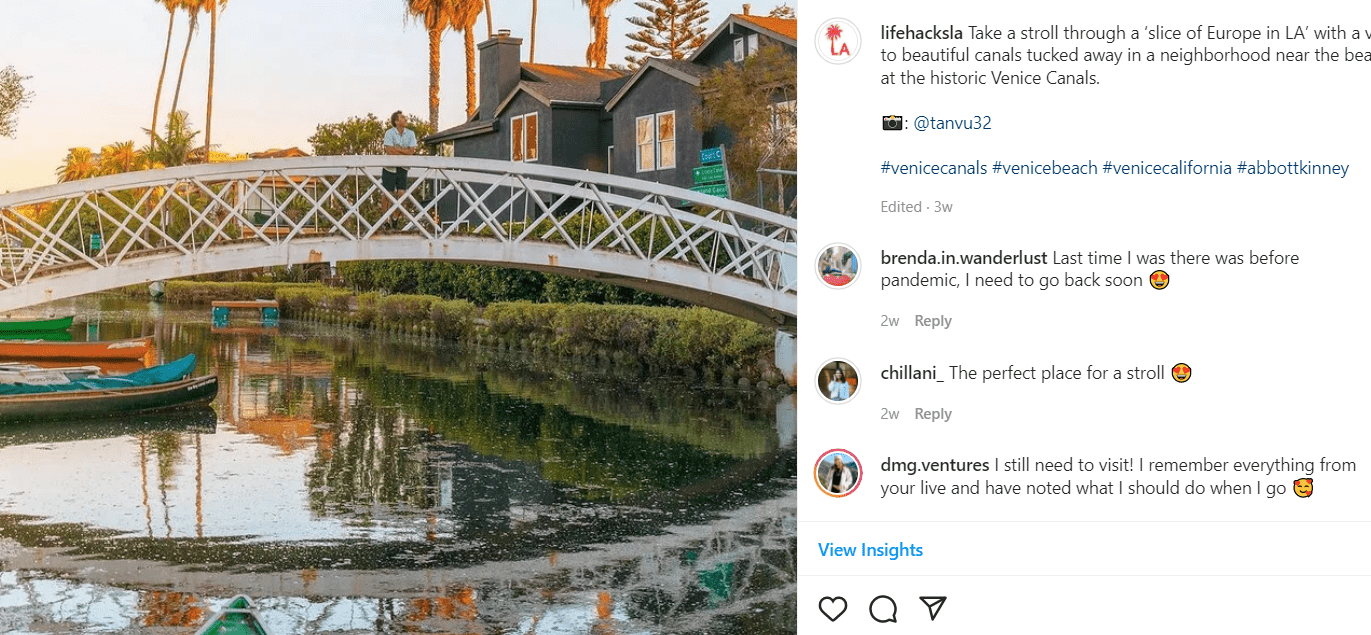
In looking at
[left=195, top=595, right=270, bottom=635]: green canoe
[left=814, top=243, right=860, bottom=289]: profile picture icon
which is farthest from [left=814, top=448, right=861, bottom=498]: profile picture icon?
[left=195, top=595, right=270, bottom=635]: green canoe

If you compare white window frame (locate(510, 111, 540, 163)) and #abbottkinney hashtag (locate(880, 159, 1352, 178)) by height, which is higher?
white window frame (locate(510, 111, 540, 163))

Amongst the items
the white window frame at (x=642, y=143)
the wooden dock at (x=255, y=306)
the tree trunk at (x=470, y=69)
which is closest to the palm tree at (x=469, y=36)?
the tree trunk at (x=470, y=69)

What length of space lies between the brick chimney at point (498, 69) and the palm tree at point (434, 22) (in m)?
14.0

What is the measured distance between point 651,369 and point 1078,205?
27352mm

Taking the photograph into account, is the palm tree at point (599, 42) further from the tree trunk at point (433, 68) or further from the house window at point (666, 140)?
the house window at point (666, 140)

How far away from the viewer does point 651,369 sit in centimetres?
3120

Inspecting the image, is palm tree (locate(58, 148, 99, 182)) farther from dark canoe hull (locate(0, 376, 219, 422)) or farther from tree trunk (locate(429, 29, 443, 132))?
dark canoe hull (locate(0, 376, 219, 422))

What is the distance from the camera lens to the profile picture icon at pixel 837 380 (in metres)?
4.09

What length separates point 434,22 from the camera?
60438 mm

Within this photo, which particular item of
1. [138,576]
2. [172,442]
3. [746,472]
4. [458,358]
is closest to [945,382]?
[138,576]

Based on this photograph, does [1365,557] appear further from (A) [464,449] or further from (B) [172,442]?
(B) [172,442]

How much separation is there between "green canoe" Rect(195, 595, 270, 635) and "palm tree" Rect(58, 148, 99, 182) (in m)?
121

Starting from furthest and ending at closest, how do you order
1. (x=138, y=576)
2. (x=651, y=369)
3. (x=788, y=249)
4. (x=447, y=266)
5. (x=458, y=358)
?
(x=447, y=266)
(x=458, y=358)
(x=651, y=369)
(x=788, y=249)
(x=138, y=576)

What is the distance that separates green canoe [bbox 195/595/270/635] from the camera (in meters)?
7.05
